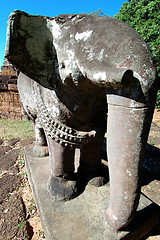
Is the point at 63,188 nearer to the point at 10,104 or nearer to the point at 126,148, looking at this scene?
the point at 126,148

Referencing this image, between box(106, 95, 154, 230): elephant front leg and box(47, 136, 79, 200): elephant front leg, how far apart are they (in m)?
0.53

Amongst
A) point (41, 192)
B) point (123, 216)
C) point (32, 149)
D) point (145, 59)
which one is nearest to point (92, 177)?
point (41, 192)

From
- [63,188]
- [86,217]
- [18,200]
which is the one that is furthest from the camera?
[18,200]

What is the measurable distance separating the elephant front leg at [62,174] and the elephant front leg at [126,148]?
526 mm

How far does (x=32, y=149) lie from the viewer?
2227 mm

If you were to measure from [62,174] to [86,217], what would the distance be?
359 mm

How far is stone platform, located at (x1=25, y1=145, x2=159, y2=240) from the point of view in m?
1.11

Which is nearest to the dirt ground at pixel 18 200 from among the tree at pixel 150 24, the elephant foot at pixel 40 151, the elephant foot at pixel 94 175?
the elephant foot at pixel 40 151

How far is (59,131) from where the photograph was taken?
1131 millimetres

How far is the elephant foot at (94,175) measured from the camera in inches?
60.8

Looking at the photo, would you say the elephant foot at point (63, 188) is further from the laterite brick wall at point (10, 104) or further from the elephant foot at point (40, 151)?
the laterite brick wall at point (10, 104)

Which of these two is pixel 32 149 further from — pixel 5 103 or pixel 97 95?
pixel 5 103

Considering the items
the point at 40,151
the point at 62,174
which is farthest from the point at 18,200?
the point at 62,174

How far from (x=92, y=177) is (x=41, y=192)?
1.55 feet
